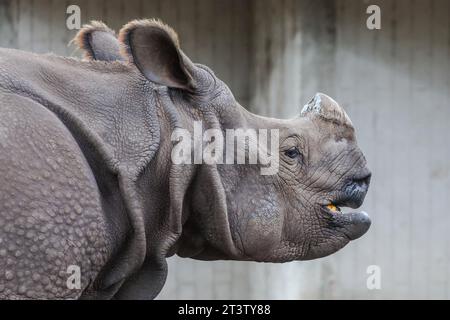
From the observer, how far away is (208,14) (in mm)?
7773

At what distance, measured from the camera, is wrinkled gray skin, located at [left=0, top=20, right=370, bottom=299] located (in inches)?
84.9

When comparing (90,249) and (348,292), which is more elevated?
(90,249)

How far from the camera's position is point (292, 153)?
2848 millimetres

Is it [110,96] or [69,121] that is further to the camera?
[110,96]

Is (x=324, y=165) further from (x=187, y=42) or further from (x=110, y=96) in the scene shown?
(x=187, y=42)

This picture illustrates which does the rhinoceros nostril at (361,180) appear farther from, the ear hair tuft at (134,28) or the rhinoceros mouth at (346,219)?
the ear hair tuft at (134,28)

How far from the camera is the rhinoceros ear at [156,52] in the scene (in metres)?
2.57

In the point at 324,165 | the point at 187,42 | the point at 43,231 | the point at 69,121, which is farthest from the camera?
the point at 187,42

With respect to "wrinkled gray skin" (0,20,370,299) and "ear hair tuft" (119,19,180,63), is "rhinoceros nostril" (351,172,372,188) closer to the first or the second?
"wrinkled gray skin" (0,20,370,299)

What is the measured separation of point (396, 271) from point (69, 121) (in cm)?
530

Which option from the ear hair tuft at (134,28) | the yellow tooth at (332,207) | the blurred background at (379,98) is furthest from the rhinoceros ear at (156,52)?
the blurred background at (379,98)

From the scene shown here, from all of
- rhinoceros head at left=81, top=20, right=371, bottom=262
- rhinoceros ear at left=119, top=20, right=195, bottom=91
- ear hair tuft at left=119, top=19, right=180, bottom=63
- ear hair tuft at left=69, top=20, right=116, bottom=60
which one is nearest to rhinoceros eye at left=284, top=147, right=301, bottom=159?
rhinoceros head at left=81, top=20, right=371, bottom=262

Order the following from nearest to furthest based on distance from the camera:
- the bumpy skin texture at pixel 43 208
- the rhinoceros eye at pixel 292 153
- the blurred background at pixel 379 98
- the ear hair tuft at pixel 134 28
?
the bumpy skin texture at pixel 43 208 < the ear hair tuft at pixel 134 28 < the rhinoceros eye at pixel 292 153 < the blurred background at pixel 379 98

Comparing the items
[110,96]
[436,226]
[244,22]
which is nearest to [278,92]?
[244,22]
